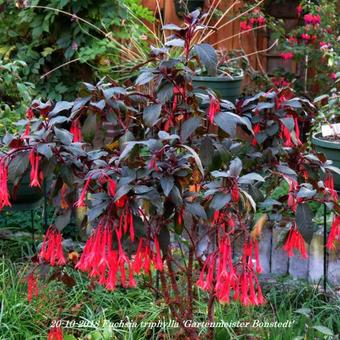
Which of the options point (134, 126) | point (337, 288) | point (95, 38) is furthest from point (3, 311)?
point (95, 38)

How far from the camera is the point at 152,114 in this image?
1.82 metres

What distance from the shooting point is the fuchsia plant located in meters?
1.64

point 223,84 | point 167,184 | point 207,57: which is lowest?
point 223,84

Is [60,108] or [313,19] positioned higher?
[60,108]

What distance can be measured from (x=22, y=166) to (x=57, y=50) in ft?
12.1

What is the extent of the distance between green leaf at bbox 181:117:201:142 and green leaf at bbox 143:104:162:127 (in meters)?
0.08

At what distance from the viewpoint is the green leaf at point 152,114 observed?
1.80 meters

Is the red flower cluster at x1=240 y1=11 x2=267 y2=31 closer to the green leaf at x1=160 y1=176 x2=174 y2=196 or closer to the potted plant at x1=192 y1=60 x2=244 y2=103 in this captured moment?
the potted plant at x1=192 y1=60 x2=244 y2=103

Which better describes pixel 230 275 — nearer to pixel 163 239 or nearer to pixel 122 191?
pixel 163 239

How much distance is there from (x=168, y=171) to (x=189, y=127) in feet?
0.56

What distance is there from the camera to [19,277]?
3.01m

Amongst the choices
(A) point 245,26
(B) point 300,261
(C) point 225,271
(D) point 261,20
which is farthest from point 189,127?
(A) point 245,26

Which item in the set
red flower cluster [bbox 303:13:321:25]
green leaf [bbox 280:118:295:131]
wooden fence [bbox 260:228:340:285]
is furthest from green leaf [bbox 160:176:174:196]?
red flower cluster [bbox 303:13:321:25]

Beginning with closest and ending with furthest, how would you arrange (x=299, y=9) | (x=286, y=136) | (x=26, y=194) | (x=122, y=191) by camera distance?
1. (x=122, y=191)
2. (x=286, y=136)
3. (x=26, y=194)
4. (x=299, y=9)
